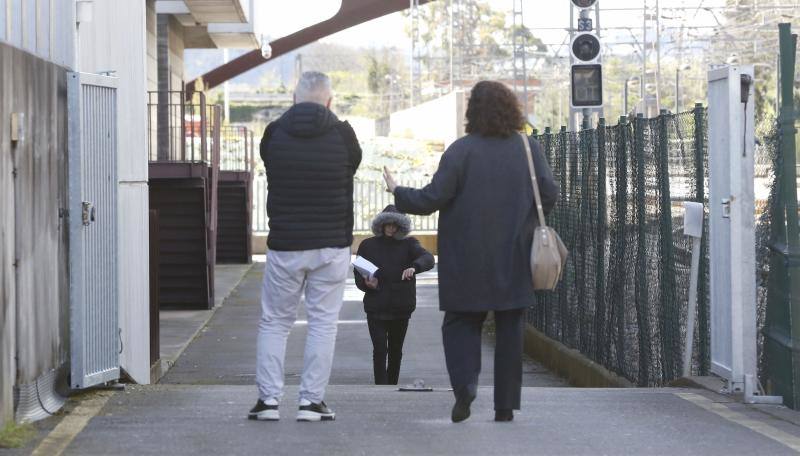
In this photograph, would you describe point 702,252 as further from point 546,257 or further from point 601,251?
point 601,251

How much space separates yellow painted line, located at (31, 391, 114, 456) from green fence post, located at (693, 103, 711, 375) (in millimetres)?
3606

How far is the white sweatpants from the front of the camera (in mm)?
→ 7160

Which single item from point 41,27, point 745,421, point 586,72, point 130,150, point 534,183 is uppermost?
point 586,72

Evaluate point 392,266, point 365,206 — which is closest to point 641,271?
point 392,266

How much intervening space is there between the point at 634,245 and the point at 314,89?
3980 millimetres

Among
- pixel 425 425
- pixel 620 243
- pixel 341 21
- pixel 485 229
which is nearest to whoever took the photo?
→ pixel 485 229

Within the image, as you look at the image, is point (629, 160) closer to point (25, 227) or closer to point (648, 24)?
point (25, 227)

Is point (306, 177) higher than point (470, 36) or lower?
lower

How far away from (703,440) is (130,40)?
18.7ft

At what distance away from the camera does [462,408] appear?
7129 mm

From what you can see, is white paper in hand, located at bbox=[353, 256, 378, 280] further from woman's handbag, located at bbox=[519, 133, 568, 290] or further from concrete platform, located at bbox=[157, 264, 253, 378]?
woman's handbag, located at bbox=[519, 133, 568, 290]

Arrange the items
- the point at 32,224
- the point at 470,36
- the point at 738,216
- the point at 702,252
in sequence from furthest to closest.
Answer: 1. the point at 470,36
2. the point at 702,252
3. the point at 738,216
4. the point at 32,224

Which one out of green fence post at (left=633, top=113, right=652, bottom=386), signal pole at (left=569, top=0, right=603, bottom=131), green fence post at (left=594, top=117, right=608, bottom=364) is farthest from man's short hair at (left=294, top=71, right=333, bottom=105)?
signal pole at (left=569, top=0, right=603, bottom=131)

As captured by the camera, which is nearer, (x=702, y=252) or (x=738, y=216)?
(x=738, y=216)
